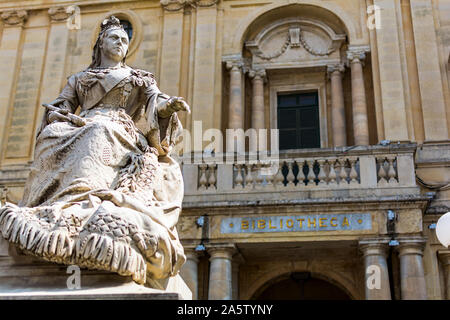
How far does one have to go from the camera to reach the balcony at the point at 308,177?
12.1m

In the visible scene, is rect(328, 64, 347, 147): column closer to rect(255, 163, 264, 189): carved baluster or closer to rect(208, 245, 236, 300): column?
rect(255, 163, 264, 189): carved baluster

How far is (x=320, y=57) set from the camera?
16688 mm

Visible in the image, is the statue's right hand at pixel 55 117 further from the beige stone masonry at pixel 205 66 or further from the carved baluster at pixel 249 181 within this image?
the beige stone masonry at pixel 205 66

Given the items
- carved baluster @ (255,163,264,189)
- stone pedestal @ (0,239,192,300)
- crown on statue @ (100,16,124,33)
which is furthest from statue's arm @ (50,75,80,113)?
carved baluster @ (255,163,264,189)

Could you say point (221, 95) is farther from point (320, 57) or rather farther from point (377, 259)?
point (377, 259)

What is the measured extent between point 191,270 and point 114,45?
294 inches

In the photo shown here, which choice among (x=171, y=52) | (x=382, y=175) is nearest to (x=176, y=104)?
(x=382, y=175)

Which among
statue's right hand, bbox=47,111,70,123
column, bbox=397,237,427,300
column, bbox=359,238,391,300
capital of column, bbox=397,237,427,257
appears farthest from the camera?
capital of column, bbox=397,237,427,257

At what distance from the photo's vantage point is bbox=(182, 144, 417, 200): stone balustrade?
12211mm

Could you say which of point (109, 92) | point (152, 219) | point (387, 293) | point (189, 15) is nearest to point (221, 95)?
point (189, 15)

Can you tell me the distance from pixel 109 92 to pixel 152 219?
159 cm

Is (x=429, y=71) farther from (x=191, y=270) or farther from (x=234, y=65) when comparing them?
(x=191, y=270)

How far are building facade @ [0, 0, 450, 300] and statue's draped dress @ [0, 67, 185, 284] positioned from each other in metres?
7.16

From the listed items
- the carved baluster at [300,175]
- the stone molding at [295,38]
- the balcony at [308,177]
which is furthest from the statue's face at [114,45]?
the stone molding at [295,38]
